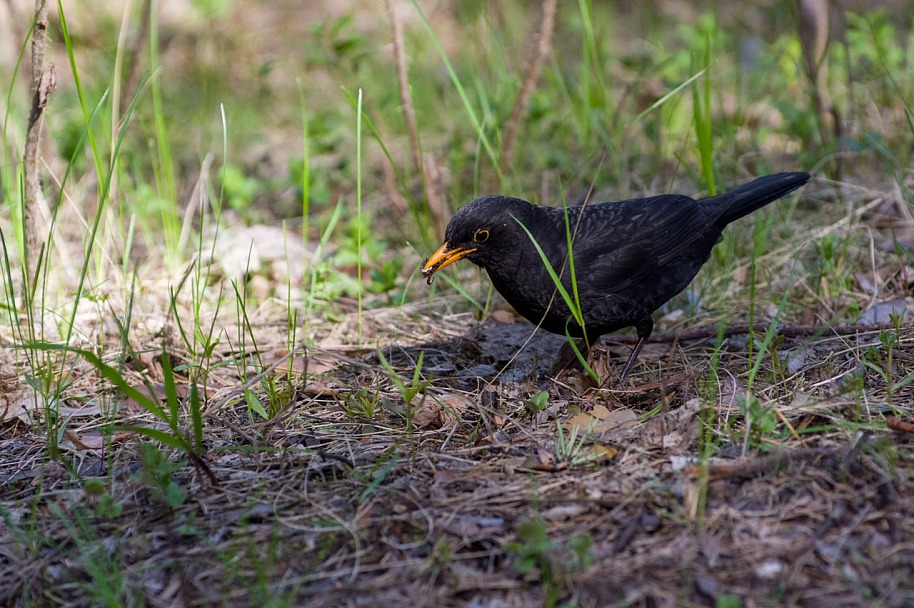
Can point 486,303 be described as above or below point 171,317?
below

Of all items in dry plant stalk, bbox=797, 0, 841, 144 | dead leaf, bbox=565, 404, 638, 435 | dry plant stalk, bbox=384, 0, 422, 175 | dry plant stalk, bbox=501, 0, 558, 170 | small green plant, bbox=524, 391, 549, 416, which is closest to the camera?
dead leaf, bbox=565, 404, 638, 435

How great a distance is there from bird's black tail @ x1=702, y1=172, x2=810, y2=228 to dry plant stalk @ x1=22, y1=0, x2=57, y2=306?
3108mm

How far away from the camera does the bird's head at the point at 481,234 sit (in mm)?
3725

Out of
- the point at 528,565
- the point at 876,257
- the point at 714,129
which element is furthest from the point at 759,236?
the point at 528,565

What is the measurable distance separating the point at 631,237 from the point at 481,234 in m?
0.76

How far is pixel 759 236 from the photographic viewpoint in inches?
174

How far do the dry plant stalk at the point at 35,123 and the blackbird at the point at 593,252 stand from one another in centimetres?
178

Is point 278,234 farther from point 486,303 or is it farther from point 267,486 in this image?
point 267,486

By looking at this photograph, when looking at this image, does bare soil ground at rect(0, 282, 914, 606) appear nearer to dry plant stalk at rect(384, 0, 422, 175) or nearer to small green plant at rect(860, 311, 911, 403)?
small green plant at rect(860, 311, 911, 403)

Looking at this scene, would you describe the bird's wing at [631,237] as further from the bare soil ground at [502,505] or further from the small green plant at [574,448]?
the small green plant at [574,448]

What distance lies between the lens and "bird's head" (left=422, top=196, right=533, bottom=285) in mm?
3725

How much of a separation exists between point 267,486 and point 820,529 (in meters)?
1.71

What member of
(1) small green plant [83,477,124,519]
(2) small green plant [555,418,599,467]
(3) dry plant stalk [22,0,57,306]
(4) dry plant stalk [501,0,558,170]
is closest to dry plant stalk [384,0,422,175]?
(4) dry plant stalk [501,0,558,170]

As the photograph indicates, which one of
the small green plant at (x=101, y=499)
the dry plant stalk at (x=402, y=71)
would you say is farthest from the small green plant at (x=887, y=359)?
the small green plant at (x=101, y=499)
